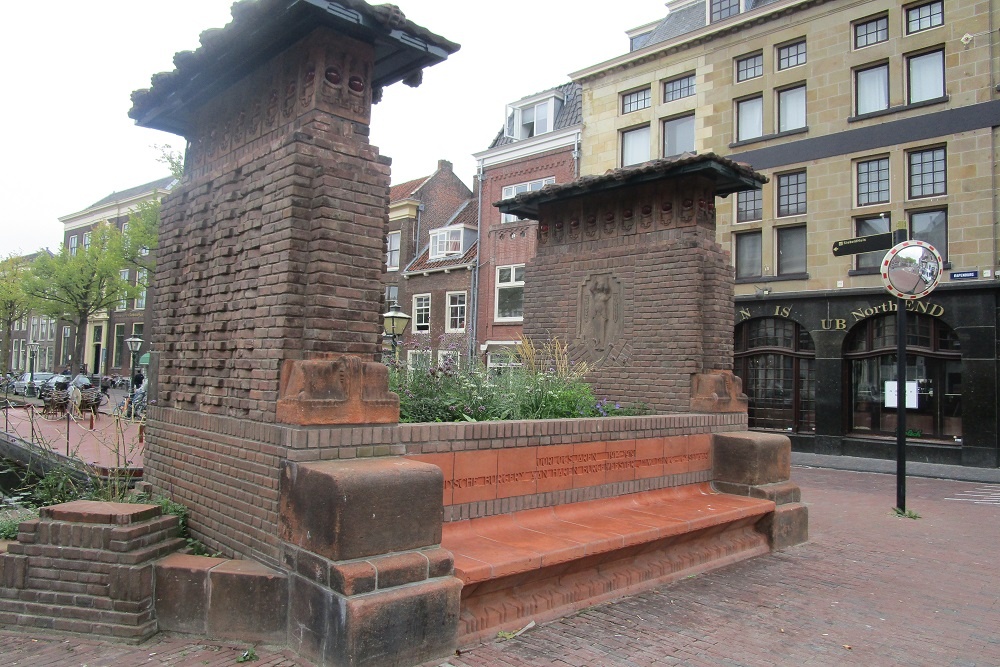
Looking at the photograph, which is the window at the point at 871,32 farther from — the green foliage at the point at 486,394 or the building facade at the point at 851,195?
the green foliage at the point at 486,394

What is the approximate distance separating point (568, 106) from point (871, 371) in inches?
640

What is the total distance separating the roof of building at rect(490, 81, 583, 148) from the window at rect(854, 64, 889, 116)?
10.3 m

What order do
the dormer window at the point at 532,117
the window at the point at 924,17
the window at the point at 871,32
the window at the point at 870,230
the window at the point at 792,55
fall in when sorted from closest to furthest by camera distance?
the window at the point at 924,17 < the window at the point at 870,230 < the window at the point at 871,32 < the window at the point at 792,55 < the dormer window at the point at 532,117

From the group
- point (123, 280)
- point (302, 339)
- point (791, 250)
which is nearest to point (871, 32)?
point (791, 250)

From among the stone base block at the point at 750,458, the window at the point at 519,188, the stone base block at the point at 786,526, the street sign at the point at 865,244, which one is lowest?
the stone base block at the point at 786,526

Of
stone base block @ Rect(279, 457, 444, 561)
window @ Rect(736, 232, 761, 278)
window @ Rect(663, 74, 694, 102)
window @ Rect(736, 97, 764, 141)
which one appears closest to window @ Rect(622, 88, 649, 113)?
window @ Rect(663, 74, 694, 102)

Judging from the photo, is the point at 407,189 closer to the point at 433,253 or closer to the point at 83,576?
the point at 433,253

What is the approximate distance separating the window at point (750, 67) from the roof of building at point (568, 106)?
659 cm

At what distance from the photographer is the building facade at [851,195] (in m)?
17.3

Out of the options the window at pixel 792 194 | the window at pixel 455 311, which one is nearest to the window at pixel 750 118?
the window at pixel 792 194

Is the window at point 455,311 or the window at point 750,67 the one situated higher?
the window at point 750,67

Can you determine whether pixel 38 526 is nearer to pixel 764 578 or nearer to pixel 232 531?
pixel 232 531

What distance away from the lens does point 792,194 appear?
820 inches

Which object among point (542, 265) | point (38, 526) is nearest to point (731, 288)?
point (542, 265)
